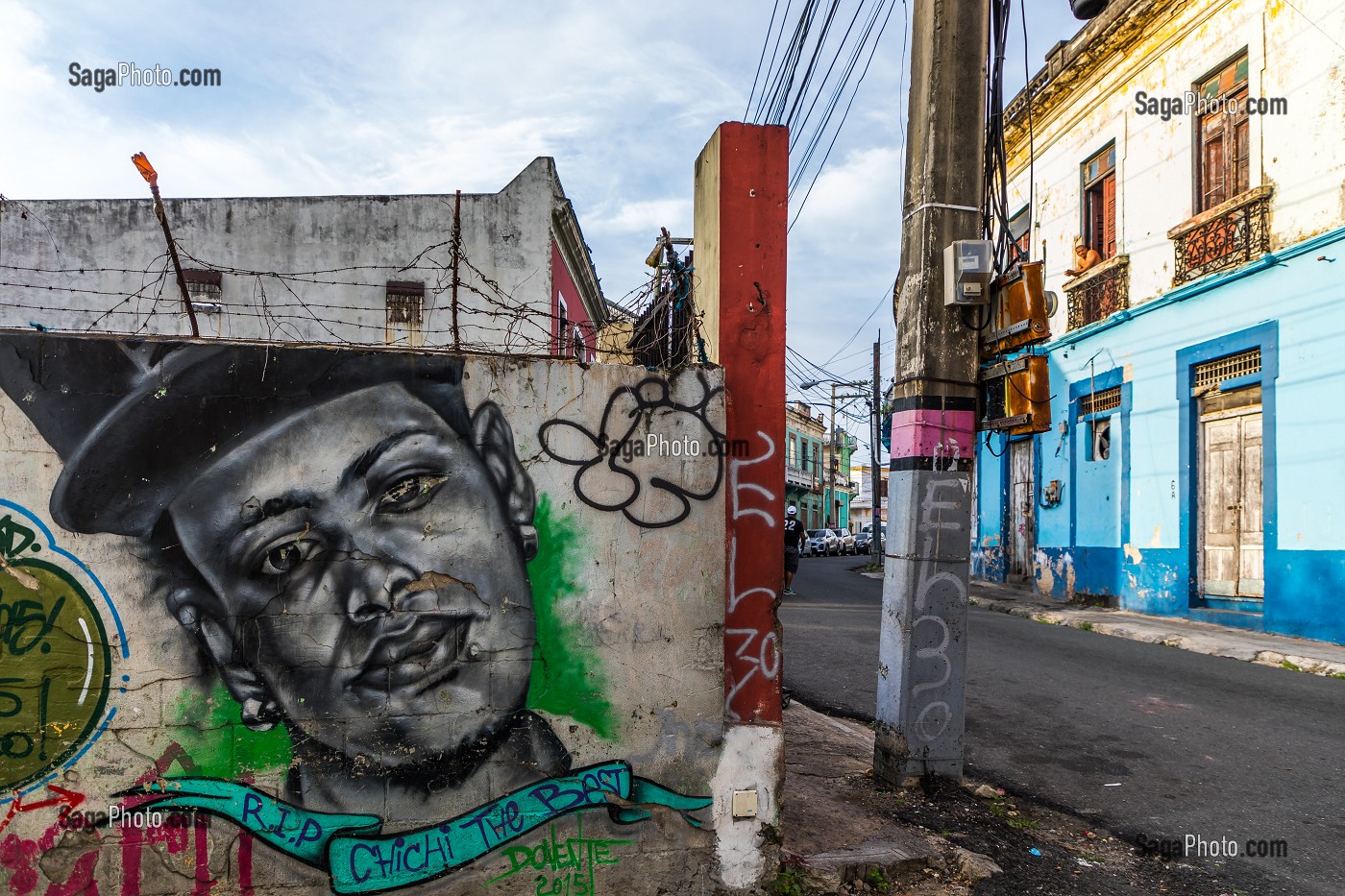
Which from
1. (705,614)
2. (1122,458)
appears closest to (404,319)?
(1122,458)

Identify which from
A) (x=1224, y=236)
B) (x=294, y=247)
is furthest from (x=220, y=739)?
(x=294, y=247)

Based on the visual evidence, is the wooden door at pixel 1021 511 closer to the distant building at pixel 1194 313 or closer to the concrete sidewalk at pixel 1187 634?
the distant building at pixel 1194 313

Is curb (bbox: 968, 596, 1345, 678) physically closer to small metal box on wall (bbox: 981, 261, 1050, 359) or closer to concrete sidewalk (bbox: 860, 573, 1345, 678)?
concrete sidewalk (bbox: 860, 573, 1345, 678)

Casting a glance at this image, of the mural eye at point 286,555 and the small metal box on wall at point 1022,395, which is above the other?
the small metal box on wall at point 1022,395

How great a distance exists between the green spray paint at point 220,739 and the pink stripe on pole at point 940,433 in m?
3.67

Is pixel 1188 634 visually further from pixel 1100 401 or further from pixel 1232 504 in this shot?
pixel 1100 401

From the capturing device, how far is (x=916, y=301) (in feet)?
17.1

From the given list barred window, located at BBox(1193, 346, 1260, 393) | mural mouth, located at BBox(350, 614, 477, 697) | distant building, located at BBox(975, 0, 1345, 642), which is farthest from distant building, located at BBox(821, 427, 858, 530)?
mural mouth, located at BBox(350, 614, 477, 697)

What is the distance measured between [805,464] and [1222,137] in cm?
4358

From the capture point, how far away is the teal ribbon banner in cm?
337

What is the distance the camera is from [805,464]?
→ 55781 mm

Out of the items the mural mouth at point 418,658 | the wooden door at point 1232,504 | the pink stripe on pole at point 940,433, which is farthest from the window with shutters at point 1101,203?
the mural mouth at point 418,658

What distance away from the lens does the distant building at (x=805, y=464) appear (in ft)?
173

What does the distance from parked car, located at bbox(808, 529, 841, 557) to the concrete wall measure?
2561 cm
